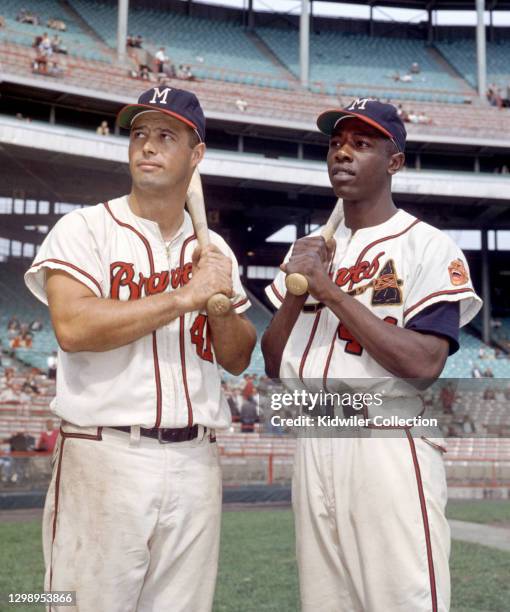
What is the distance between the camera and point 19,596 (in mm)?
4324

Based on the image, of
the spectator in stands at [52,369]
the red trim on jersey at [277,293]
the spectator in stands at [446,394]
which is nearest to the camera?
the red trim on jersey at [277,293]

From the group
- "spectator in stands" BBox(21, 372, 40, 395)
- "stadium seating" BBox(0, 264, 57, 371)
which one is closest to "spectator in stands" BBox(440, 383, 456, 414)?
"spectator in stands" BBox(21, 372, 40, 395)

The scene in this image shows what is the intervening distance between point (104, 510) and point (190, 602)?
44cm

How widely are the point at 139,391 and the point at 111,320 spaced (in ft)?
0.94

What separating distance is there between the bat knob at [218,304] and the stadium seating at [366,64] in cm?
2573

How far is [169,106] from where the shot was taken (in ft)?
9.02

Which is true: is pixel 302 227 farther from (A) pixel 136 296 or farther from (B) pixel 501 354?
(A) pixel 136 296

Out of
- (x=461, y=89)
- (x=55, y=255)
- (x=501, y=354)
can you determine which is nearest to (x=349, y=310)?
(x=55, y=255)

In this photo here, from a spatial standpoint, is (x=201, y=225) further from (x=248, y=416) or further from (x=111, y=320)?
(x=248, y=416)

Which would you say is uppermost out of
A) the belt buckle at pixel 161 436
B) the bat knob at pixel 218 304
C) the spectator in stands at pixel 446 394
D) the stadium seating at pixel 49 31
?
the stadium seating at pixel 49 31

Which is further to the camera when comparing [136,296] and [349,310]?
[136,296]

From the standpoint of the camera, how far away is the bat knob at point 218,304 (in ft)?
8.38

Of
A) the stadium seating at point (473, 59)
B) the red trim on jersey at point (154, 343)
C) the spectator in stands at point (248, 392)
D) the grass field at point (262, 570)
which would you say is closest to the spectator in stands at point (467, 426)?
the spectator in stands at point (248, 392)

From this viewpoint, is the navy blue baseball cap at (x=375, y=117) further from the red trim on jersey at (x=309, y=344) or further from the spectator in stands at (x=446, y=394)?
the spectator in stands at (x=446, y=394)
